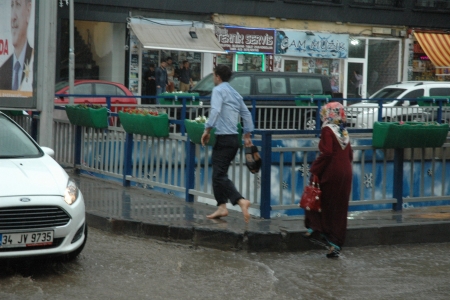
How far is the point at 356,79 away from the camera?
34.8m

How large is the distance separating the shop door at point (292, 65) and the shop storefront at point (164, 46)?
11.8 feet

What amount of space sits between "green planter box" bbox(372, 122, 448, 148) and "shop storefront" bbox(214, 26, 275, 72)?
21.3m

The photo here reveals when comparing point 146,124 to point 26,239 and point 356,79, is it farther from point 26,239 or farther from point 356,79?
point 356,79

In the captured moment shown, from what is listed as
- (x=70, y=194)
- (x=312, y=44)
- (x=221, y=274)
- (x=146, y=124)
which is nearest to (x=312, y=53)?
(x=312, y=44)

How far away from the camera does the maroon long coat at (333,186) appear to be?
26.5ft

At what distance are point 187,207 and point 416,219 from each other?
8.99 feet

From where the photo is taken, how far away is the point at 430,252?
8727 mm

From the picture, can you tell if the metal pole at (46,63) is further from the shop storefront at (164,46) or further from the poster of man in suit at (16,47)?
the shop storefront at (164,46)

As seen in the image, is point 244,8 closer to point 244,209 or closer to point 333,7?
point 333,7

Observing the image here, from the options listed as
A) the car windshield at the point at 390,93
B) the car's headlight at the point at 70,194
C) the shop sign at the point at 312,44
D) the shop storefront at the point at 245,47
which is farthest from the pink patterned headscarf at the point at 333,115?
the shop sign at the point at 312,44

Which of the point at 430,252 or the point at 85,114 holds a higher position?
the point at 85,114

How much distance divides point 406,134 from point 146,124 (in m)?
3.61

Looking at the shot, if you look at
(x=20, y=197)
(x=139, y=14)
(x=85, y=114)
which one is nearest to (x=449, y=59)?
(x=139, y=14)

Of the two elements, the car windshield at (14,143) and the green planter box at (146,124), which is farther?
the green planter box at (146,124)
